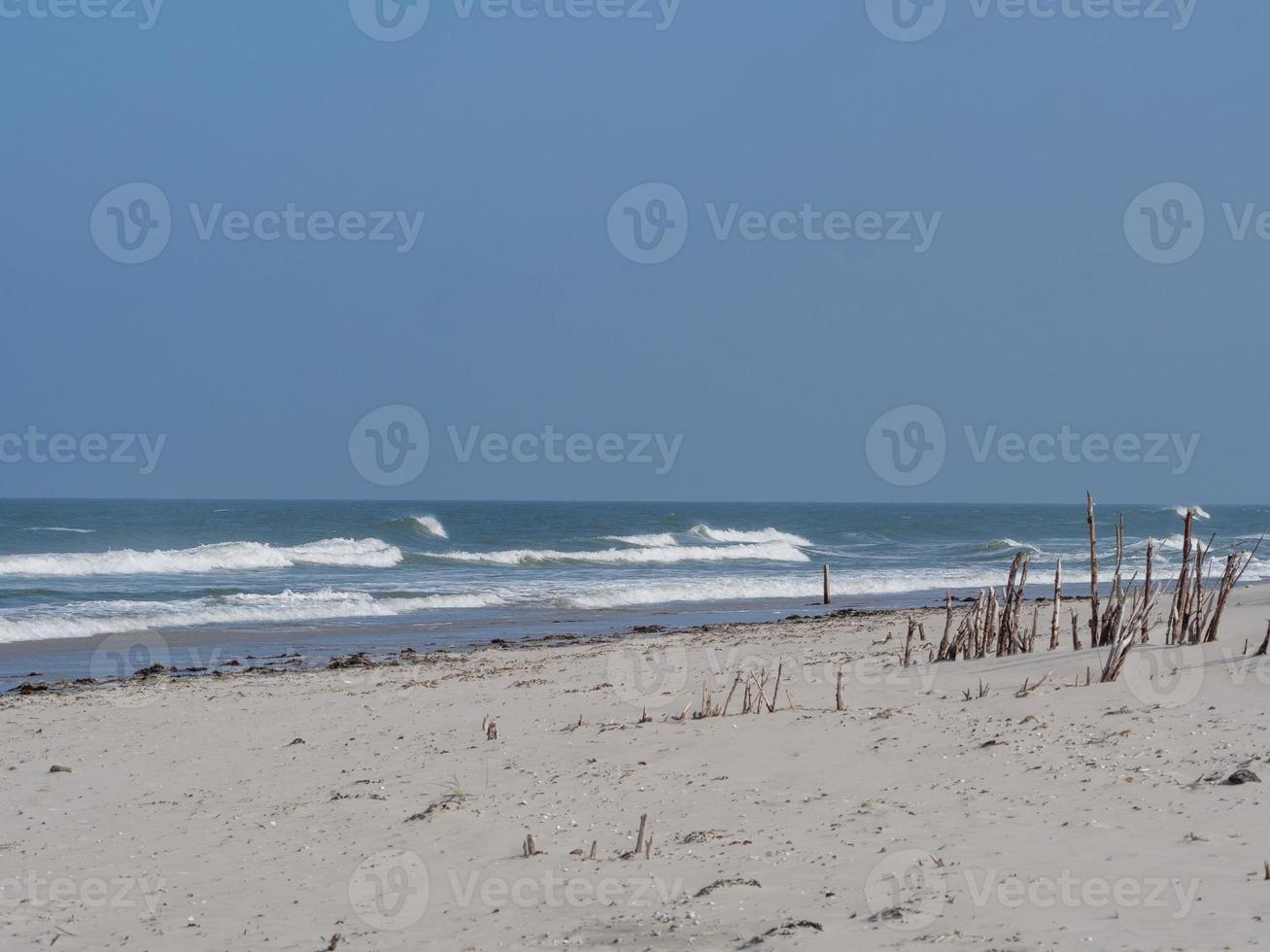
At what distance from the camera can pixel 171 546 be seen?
45.3 m

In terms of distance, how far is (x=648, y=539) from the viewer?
57.2 metres

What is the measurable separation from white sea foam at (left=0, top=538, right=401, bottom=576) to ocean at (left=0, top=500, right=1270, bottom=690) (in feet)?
0.27

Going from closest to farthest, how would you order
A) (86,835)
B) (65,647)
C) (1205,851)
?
(1205,851)
(86,835)
(65,647)

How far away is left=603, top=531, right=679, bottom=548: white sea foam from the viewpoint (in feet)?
178

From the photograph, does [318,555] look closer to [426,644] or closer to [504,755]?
[426,644]

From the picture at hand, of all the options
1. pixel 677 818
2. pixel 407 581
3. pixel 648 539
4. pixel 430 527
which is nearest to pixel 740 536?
pixel 648 539

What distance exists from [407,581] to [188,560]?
10.2m

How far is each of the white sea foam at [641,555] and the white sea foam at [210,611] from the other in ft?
49.2

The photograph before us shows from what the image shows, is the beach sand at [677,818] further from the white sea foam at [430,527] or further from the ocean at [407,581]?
the white sea foam at [430,527]

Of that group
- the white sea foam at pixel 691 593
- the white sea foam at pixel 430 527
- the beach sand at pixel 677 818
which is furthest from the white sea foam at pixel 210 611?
the white sea foam at pixel 430 527

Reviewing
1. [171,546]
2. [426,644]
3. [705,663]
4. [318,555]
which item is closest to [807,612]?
[426,644]

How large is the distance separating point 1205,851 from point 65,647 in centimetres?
1749

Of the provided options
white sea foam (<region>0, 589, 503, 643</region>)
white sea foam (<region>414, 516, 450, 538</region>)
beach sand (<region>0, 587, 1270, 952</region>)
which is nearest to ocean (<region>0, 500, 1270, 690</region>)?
white sea foam (<region>0, 589, 503, 643</region>)

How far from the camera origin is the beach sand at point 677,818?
5.24m
